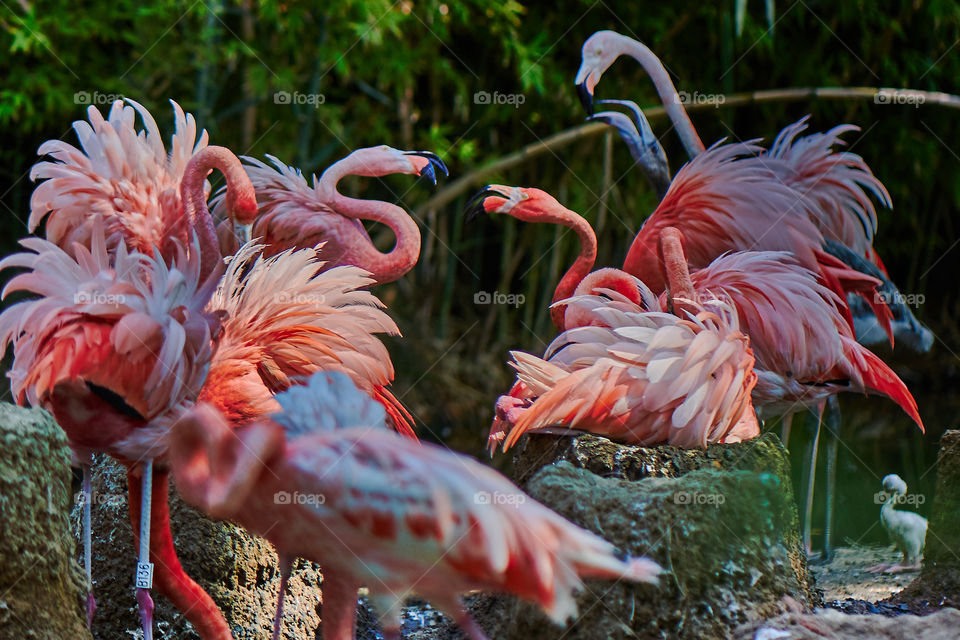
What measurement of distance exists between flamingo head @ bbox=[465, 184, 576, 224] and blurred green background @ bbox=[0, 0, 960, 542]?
6.92 ft

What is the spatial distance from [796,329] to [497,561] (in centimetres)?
196

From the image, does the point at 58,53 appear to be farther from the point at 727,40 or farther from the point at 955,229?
the point at 955,229

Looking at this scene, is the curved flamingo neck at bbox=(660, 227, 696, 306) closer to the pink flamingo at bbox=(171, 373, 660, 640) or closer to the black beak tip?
the black beak tip

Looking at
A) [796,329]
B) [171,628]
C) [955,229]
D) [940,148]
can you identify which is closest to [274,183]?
[171,628]

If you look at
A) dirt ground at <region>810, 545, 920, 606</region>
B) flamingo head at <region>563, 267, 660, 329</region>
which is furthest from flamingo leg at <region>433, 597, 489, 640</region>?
dirt ground at <region>810, 545, 920, 606</region>

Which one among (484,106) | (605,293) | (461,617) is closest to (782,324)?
(605,293)

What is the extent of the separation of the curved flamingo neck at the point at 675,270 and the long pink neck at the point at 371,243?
100 cm

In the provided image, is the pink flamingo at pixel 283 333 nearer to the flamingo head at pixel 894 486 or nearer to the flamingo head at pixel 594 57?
the flamingo head at pixel 594 57

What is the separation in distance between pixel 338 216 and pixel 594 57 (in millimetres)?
1479

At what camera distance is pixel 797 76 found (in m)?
7.29

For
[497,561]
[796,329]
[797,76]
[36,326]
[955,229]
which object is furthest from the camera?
[955,229]

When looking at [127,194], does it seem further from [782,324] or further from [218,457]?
[782,324]

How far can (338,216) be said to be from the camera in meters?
4.00

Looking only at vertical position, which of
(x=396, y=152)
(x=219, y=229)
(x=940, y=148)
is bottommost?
(x=219, y=229)
